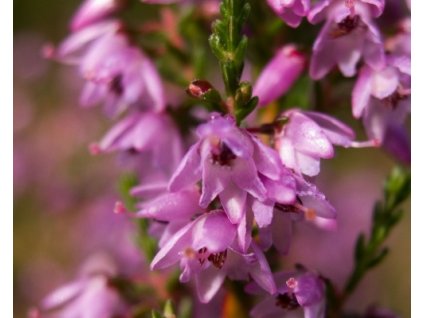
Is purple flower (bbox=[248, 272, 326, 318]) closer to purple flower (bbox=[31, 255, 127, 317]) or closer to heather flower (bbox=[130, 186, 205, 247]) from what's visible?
heather flower (bbox=[130, 186, 205, 247])

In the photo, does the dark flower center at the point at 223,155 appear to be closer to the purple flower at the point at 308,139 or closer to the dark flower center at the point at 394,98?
the purple flower at the point at 308,139

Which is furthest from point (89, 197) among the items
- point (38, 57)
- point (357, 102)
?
point (357, 102)

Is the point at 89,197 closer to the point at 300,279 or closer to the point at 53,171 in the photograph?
the point at 53,171

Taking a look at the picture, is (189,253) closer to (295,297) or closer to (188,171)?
(188,171)

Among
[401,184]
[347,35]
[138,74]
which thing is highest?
[347,35]

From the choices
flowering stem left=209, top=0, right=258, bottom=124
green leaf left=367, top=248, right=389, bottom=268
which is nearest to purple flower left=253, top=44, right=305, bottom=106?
flowering stem left=209, top=0, right=258, bottom=124
